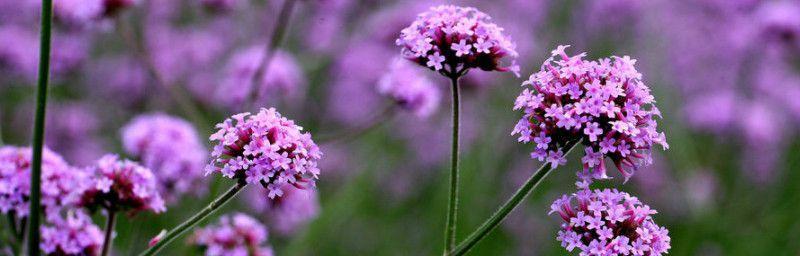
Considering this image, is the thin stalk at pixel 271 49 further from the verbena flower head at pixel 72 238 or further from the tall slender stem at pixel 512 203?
the tall slender stem at pixel 512 203

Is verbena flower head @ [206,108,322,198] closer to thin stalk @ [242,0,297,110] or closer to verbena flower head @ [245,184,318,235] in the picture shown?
thin stalk @ [242,0,297,110]

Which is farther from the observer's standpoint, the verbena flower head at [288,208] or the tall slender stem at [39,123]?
the verbena flower head at [288,208]

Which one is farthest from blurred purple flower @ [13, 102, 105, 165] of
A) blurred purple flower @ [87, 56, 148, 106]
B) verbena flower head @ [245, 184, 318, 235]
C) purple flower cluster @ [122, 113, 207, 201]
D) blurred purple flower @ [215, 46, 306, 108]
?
purple flower cluster @ [122, 113, 207, 201]

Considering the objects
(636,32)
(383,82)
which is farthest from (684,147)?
(383,82)

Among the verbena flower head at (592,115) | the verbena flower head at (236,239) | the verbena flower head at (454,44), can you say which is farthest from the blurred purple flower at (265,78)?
the verbena flower head at (592,115)

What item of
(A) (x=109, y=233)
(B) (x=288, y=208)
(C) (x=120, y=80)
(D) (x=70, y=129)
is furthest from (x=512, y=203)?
(C) (x=120, y=80)

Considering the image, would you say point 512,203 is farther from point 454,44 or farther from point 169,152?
point 169,152
